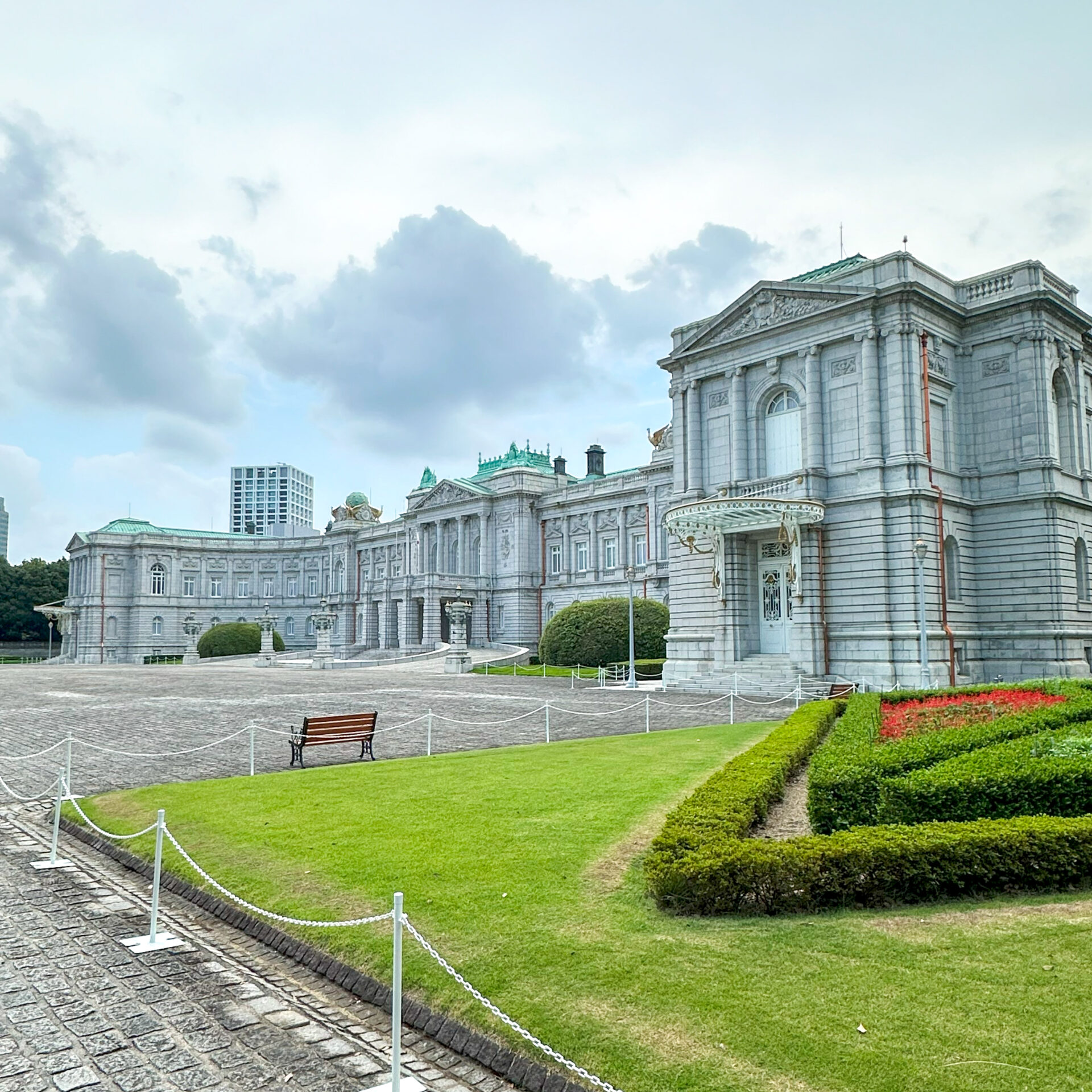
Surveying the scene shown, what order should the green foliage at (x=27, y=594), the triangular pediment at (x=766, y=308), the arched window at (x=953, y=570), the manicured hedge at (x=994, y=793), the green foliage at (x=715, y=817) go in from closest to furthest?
the green foliage at (x=715, y=817) → the manicured hedge at (x=994, y=793) → the arched window at (x=953, y=570) → the triangular pediment at (x=766, y=308) → the green foliage at (x=27, y=594)

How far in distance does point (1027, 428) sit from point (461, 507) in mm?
55989

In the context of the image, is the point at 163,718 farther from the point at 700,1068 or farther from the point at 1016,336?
the point at 1016,336

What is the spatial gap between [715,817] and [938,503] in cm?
2677

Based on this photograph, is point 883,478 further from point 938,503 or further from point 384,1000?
point 384,1000

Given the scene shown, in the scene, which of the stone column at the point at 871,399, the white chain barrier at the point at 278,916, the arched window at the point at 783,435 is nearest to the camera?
the white chain barrier at the point at 278,916

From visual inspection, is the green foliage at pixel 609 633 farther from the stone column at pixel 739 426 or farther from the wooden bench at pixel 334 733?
the wooden bench at pixel 334 733

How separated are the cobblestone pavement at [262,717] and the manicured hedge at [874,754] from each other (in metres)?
8.43

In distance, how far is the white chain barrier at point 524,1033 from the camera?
5.25 meters

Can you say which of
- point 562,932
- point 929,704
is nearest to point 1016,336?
point 929,704

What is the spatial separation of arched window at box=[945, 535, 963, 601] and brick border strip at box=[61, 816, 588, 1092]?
30565mm

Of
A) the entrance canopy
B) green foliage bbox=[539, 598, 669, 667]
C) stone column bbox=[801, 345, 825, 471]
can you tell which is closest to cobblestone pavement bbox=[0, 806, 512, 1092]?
the entrance canopy

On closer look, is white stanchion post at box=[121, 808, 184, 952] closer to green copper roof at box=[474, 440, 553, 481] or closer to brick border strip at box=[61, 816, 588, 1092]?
brick border strip at box=[61, 816, 588, 1092]

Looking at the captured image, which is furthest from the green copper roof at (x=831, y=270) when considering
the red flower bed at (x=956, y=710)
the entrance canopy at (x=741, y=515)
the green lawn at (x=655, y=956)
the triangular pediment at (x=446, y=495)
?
the triangular pediment at (x=446, y=495)

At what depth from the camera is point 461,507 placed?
83375mm
